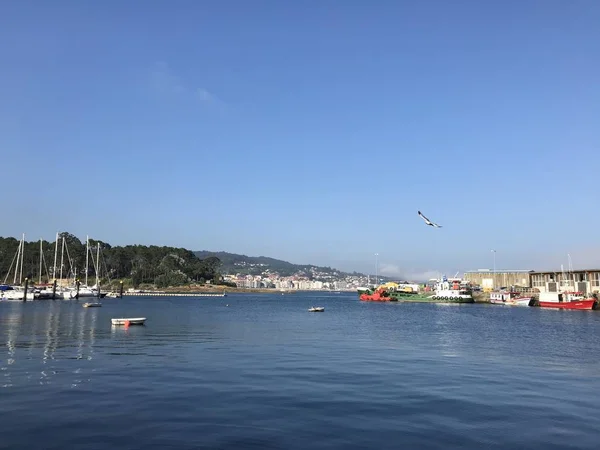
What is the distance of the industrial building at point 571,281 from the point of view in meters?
117

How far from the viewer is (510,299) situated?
432ft

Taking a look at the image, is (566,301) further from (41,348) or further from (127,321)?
(41,348)

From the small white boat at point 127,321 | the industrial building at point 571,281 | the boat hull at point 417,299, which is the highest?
the industrial building at point 571,281

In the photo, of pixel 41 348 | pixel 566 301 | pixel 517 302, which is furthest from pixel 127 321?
pixel 517 302

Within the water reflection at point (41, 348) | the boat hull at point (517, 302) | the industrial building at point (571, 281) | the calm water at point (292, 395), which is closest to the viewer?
the calm water at point (292, 395)

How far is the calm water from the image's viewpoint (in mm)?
15414

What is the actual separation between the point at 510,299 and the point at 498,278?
41.3 m

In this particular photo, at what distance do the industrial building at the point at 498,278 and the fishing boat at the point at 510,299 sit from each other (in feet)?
72.6

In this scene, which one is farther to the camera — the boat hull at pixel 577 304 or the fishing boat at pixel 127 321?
the boat hull at pixel 577 304

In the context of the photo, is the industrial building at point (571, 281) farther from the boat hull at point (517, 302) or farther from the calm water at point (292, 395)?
the calm water at point (292, 395)

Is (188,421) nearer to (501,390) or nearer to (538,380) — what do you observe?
(501,390)

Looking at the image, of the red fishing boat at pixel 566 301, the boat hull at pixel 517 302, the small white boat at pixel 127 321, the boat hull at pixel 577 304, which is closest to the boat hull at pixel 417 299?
the boat hull at pixel 517 302

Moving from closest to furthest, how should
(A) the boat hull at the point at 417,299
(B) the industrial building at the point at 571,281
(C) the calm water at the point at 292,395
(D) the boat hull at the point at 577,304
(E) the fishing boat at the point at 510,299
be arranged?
(C) the calm water at the point at 292,395
(D) the boat hull at the point at 577,304
(B) the industrial building at the point at 571,281
(E) the fishing boat at the point at 510,299
(A) the boat hull at the point at 417,299

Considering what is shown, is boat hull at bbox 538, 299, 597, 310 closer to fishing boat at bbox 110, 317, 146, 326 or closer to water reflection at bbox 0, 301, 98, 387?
fishing boat at bbox 110, 317, 146, 326
